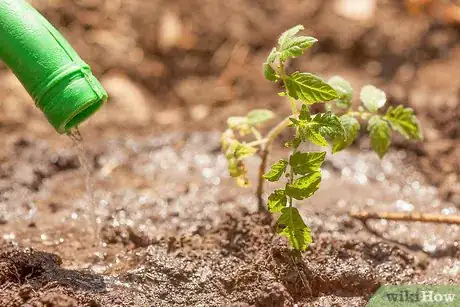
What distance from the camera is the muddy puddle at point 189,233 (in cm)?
229

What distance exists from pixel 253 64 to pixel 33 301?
74.5 inches

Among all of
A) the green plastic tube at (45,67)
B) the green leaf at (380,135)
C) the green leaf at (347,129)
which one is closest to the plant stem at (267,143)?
the green leaf at (347,129)

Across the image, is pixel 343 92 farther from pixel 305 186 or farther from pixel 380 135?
pixel 305 186

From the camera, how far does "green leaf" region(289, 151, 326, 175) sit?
211 centimetres

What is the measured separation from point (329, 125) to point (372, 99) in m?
0.32

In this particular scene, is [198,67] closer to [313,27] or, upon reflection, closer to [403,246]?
[313,27]

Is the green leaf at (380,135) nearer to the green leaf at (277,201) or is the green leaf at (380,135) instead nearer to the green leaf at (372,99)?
the green leaf at (372,99)

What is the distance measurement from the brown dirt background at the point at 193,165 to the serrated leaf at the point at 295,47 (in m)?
0.63

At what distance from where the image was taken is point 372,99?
237 centimetres

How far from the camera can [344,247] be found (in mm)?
2508

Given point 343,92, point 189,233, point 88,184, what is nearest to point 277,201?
point 343,92

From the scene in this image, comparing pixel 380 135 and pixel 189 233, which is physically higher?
pixel 380 135

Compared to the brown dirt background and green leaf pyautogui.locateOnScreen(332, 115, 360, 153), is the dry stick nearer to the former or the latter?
the brown dirt background

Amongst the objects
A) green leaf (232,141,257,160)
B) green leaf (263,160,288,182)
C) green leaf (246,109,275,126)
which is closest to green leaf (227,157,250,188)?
green leaf (232,141,257,160)
